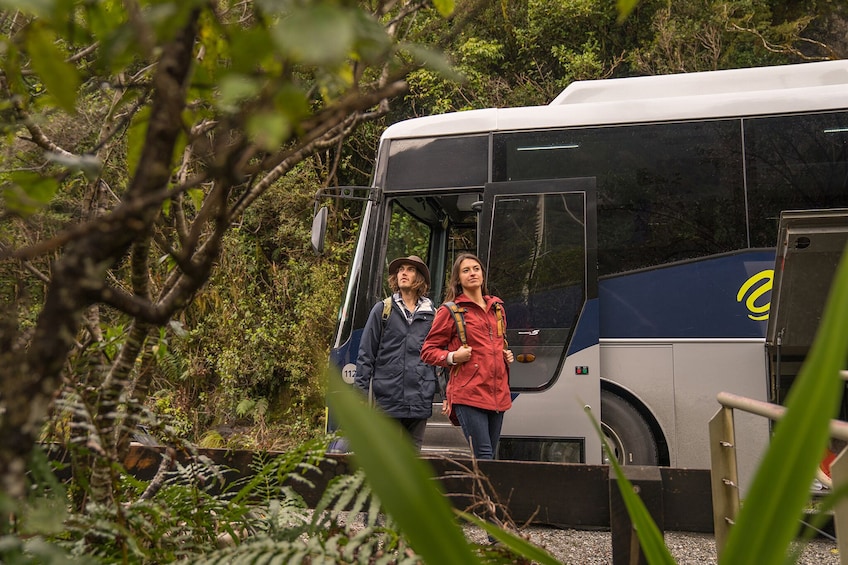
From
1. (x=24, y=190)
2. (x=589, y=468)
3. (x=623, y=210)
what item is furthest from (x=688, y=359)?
(x=24, y=190)

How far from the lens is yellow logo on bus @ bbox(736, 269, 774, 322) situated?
602cm

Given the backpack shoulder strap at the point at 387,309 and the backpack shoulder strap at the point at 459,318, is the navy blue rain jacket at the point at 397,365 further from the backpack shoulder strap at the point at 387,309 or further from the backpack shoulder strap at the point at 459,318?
the backpack shoulder strap at the point at 459,318

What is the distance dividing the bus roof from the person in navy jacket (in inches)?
88.6

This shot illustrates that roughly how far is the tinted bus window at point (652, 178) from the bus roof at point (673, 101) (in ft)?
0.40

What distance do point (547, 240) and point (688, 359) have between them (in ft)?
4.99

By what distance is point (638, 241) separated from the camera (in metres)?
6.50

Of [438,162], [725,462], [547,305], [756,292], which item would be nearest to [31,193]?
[725,462]

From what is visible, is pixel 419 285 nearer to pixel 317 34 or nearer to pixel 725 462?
pixel 725 462

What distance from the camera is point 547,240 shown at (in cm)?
659

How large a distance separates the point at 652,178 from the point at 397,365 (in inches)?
117

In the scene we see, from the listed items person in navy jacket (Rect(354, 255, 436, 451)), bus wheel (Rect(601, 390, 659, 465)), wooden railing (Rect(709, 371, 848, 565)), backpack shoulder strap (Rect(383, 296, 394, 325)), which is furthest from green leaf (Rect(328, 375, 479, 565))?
bus wheel (Rect(601, 390, 659, 465))

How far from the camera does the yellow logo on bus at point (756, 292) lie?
6.02 m

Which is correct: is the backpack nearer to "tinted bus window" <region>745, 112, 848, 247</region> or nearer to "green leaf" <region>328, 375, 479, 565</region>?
"tinted bus window" <region>745, 112, 848, 247</region>

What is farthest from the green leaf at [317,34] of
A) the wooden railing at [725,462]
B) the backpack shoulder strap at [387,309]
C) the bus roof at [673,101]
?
the bus roof at [673,101]
